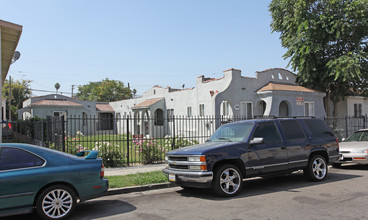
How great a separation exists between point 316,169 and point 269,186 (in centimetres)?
153

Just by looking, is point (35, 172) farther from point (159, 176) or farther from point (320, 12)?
point (320, 12)

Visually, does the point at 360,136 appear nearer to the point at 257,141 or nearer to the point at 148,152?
the point at 257,141

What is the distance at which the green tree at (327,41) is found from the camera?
20359mm

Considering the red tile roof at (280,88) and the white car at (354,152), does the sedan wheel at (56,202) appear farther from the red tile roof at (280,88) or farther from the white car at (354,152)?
the red tile roof at (280,88)

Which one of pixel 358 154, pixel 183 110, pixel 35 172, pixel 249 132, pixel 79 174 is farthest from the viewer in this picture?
pixel 183 110

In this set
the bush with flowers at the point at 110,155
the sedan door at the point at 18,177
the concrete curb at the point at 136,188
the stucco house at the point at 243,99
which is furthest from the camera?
the stucco house at the point at 243,99

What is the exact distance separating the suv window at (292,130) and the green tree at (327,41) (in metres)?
13.7

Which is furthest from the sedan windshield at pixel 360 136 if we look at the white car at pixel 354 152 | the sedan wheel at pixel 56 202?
the sedan wheel at pixel 56 202

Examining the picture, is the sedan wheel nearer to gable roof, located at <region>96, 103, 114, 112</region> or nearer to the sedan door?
the sedan door

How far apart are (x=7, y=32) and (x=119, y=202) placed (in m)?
8.85

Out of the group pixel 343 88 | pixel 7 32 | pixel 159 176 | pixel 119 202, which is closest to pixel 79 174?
pixel 119 202

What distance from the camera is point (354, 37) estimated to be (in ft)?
71.8

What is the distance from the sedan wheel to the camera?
5270 mm

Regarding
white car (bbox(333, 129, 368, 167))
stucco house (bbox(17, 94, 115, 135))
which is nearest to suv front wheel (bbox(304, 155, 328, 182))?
Result: white car (bbox(333, 129, 368, 167))
